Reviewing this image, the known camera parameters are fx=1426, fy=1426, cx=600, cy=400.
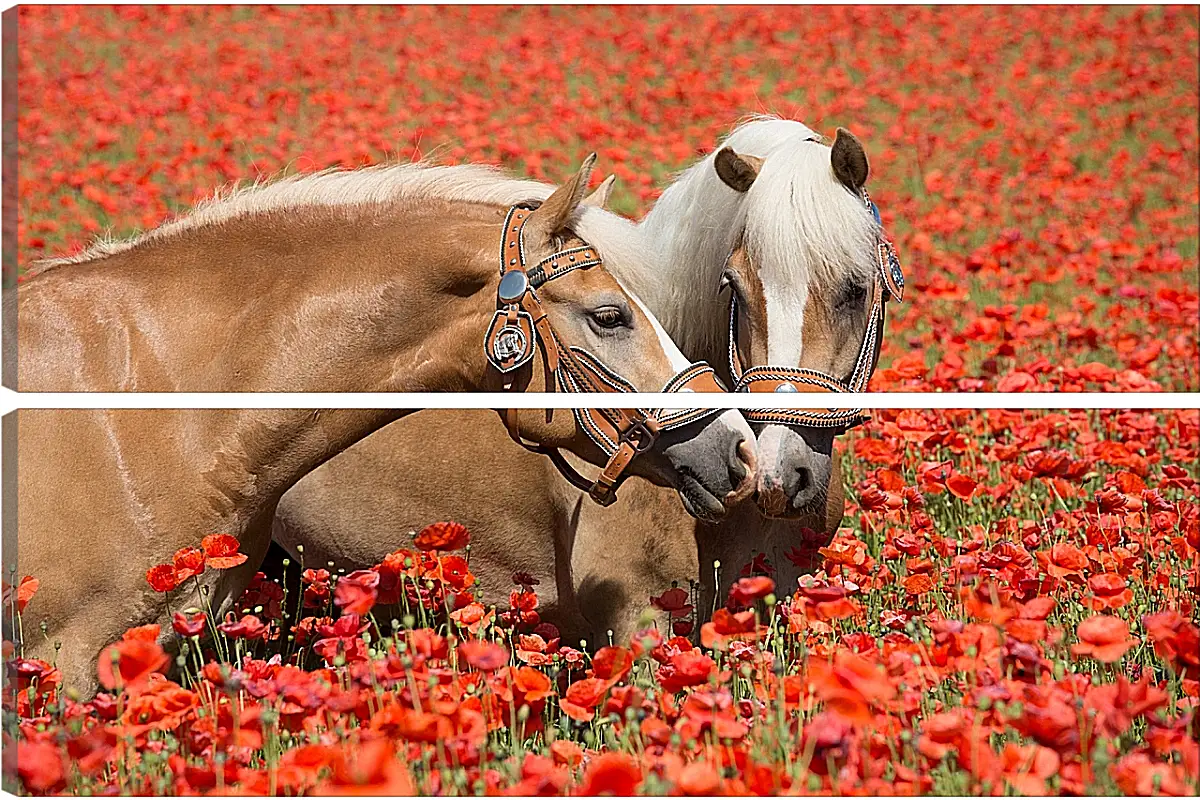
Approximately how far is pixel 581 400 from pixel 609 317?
1.62ft

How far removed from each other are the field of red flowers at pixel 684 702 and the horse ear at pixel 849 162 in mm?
817

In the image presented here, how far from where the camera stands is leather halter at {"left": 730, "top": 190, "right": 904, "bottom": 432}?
2.96 meters

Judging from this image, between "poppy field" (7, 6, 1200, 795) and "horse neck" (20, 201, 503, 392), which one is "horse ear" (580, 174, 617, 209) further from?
"poppy field" (7, 6, 1200, 795)

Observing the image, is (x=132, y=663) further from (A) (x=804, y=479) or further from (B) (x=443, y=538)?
(A) (x=804, y=479)

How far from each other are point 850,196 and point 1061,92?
355 inches

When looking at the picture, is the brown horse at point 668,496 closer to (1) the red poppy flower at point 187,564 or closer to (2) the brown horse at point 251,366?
(2) the brown horse at point 251,366

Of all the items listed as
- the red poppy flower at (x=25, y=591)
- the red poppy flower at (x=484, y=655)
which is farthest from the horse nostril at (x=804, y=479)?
the red poppy flower at (x=25, y=591)

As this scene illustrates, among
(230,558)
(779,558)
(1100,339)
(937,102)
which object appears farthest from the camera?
(937,102)

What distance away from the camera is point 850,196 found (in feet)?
10.6

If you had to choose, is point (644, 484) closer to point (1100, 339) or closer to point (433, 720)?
point (433, 720)

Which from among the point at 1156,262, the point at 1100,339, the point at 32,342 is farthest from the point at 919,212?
the point at 32,342

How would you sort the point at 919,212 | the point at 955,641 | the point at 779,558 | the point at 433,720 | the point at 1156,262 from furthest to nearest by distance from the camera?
1. the point at 919,212
2. the point at 1156,262
3. the point at 779,558
4. the point at 955,641
5. the point at 433,720

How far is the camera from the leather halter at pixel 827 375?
116 inches

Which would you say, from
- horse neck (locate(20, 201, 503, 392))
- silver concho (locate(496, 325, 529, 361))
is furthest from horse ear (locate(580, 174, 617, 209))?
silver concho (locate(496, 325, 529, 361))
